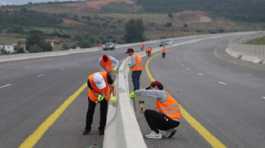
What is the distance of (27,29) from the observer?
150500mm

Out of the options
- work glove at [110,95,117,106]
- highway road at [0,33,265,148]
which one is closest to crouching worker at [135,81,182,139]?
highway road at [0,33,265,148]

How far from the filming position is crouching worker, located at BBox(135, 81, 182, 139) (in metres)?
11.7

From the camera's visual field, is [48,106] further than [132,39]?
No

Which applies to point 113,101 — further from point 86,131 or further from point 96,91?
point 86,131

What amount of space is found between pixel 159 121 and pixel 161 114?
13 cm

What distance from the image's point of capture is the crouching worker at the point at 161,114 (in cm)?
1169

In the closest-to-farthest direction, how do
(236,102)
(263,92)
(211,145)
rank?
(211,145)
(236,102)
(263,92)

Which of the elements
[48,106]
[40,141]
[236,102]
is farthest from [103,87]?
[236,102]

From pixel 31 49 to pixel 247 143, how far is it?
3863 inches

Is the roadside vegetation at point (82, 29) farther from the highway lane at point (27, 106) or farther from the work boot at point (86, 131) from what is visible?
the work boot at point (86, 131)

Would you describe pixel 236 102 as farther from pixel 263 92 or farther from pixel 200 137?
pixel 200 137

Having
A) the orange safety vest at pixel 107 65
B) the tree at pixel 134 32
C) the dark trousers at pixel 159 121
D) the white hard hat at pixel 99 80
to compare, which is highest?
the orange safety vest at pixel 107 65

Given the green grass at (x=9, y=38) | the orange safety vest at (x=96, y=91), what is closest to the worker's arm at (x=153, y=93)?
the orange safety vest at (x=96, y=91)

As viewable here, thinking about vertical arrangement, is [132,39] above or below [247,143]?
below
